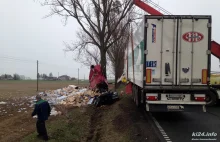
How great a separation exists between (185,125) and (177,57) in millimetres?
2536

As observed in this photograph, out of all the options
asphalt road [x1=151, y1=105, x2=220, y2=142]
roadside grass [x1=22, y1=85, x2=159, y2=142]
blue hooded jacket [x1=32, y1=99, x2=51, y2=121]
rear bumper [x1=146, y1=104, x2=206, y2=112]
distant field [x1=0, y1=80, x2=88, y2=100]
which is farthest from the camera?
distant field [x1=0, y1=80, x2=88, y2=100]

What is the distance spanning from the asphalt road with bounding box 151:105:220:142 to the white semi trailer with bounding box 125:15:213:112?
25.6 inches

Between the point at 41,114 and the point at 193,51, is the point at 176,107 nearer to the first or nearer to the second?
the point at 193,51

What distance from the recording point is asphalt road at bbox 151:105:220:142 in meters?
9.24

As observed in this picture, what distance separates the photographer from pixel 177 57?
36.8 ft

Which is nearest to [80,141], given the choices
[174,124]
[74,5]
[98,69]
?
[174,124]

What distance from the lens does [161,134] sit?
9.50 metres

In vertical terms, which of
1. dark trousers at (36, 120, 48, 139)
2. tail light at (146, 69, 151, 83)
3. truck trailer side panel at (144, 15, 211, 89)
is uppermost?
truck trailer side panel at (144, 15, 211, 89)

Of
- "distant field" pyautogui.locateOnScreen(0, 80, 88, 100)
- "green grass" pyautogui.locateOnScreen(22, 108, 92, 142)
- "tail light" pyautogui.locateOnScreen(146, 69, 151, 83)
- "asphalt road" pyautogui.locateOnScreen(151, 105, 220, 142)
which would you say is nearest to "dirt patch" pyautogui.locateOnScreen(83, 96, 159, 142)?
"green grass" pyautogui.locateOnScreen(22, 108, 92, 142)

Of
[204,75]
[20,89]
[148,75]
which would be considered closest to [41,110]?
[148,75]

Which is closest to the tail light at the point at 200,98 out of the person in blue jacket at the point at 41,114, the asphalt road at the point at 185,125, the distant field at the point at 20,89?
the asphalt road at the point at 185,125

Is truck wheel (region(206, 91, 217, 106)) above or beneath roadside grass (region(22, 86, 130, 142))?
above

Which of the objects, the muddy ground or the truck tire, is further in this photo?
the truck tire

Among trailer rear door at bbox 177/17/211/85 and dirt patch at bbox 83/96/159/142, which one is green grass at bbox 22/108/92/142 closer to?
dirt patch at bbox 83/96/159/142
